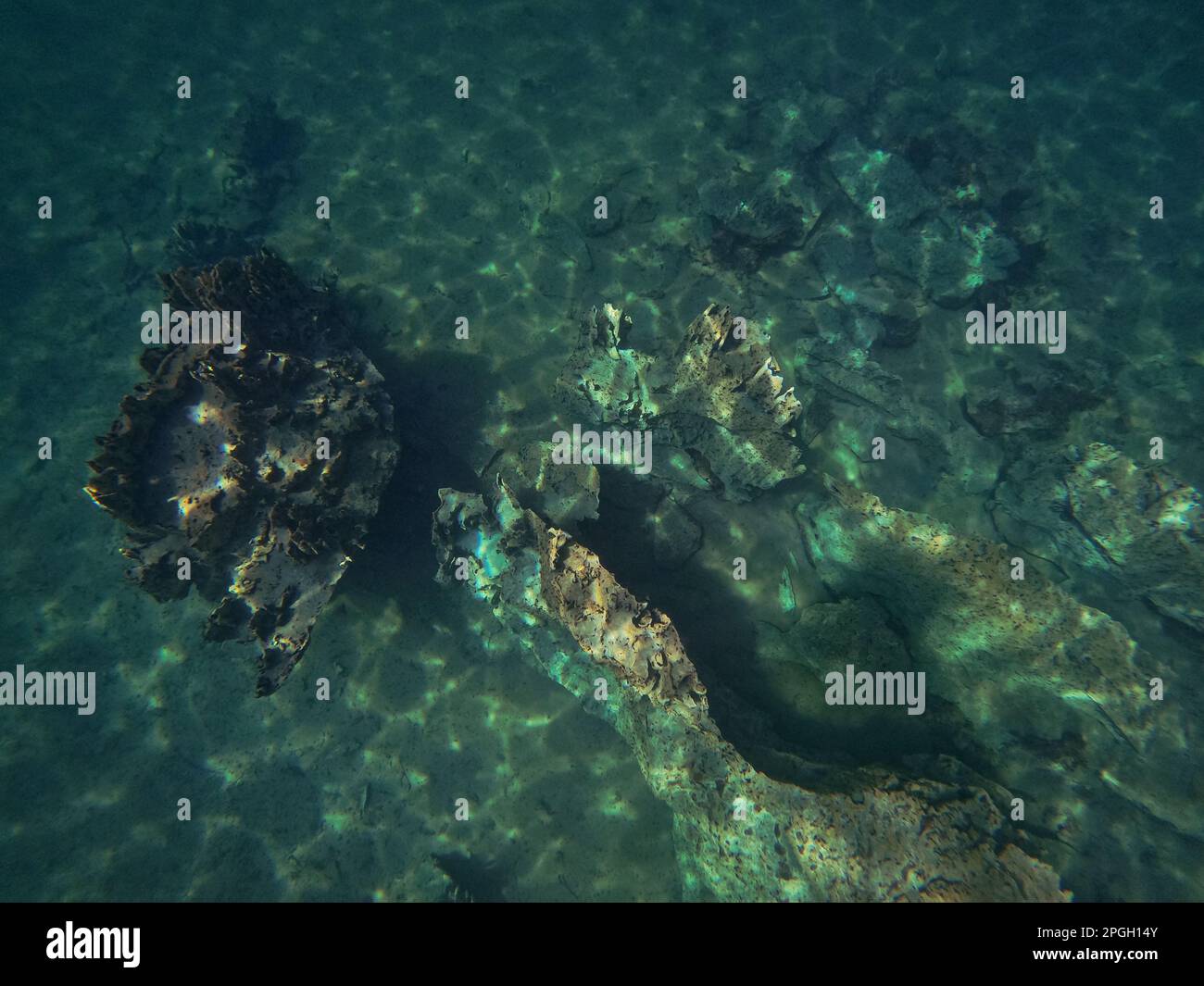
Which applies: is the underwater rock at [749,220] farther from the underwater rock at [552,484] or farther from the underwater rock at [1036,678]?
the underwater rock at [1036,678]

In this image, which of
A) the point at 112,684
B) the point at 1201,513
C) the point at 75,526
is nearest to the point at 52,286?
the point at 75,526

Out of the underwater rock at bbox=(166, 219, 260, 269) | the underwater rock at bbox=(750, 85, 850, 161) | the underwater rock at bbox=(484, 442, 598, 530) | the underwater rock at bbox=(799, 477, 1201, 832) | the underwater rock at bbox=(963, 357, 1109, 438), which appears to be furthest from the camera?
the underwater rock at bbox=(750, 85, 850, 161)

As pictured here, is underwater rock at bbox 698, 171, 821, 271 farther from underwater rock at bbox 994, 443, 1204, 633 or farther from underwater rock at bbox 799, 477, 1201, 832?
underwater rock at bbox 799, 477, 1201, 832

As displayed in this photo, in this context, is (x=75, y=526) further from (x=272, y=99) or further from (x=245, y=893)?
(x=272, y=99)

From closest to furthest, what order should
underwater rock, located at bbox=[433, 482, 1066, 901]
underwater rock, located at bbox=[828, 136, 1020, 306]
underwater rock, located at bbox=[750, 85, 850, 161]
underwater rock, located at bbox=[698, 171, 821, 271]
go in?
1. underwater rock, located at bbox=[433, 482, 1066, 901]
2. underwater rock, located at bbox=[698, 171, 821, 271]
3. underwater rock, located at bbox=[828, 136, 1020, 306]
4. underwater rock, located at bbox=[750, 85, 850, 161]

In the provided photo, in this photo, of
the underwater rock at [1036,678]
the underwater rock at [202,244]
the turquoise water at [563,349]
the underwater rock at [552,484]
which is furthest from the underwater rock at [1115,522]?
the underwater rock at [202,244]

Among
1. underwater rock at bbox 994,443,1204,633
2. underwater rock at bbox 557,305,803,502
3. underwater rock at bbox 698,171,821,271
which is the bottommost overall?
underwater rock at bbox 994,443,1204,633

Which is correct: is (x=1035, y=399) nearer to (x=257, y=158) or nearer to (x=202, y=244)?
(x=202, y=244)

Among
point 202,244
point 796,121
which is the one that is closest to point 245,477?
point 202,244

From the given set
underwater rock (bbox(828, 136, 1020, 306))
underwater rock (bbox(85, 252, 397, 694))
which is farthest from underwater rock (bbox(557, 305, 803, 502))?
underwater rock (bbox(828, 136, 1020, 306))
